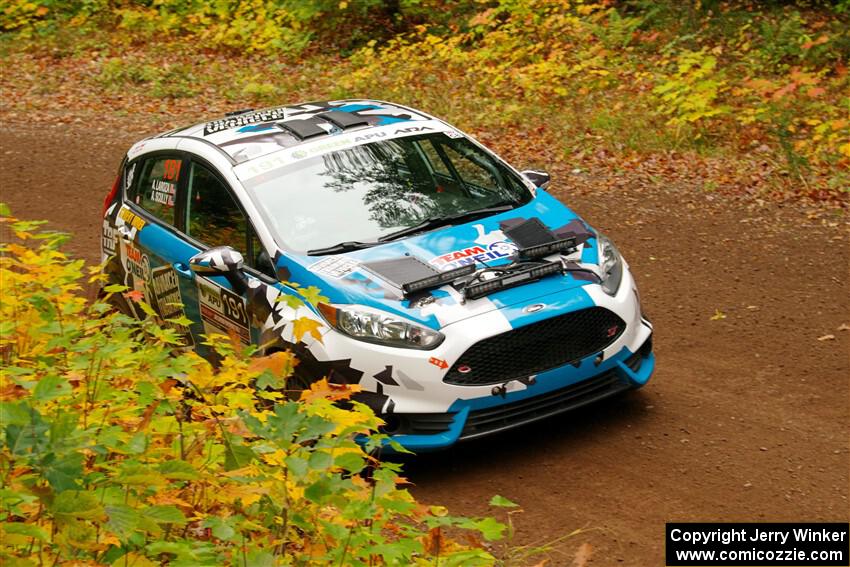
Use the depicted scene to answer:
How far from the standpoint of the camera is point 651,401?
692cm

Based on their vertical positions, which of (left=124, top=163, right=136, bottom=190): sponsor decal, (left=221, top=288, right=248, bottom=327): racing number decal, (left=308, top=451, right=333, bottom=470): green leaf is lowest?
(left=221, top=288, right=248, bottom=327): racing number decal

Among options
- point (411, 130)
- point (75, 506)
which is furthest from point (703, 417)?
point (75, 506)

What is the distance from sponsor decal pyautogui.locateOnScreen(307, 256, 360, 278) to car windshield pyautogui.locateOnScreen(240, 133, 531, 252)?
20 cm

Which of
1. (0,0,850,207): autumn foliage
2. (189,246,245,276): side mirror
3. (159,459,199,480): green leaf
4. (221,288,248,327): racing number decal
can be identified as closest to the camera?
(159,459,199,480): green leaf

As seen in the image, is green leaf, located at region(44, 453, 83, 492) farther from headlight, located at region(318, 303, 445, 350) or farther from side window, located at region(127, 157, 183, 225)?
side window, located at region(127, 157, 183, 225)

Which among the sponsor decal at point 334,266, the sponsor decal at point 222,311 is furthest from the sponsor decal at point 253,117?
the sponsor decal at point 334,266

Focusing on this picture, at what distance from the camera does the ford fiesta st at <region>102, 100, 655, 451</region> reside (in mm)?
5902

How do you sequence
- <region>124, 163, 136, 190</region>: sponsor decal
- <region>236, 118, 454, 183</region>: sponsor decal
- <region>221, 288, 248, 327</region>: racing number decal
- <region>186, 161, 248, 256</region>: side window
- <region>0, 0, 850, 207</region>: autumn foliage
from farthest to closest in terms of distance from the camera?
→ <region>0, 0, 850, 207</region>: autumn foliage, <region>124, 163, 136, 190</region>: sponsor decal, <region>236, 118, 454, 183</region>: sponsor decal, <region>186, 161, 248, 256</region>: side window, <region>221, 288, 248, 327</region>: racing number decal

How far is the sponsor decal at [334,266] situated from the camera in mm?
6270

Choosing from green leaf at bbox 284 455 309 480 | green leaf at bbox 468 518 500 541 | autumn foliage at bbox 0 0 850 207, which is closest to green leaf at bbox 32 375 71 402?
green leaf at bbox 284 455 309 480

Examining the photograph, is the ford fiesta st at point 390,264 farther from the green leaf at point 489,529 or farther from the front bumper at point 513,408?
the green leaf at point 489,529

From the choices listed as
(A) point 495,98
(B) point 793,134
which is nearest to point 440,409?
(B) point 793,134

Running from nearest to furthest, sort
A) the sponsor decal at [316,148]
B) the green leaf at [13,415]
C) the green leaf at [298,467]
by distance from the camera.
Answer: the green leaf at [13,415], the green leaf at [298,467], the sponsor decal at [316,148]

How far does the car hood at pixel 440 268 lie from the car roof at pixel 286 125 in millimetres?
1147
